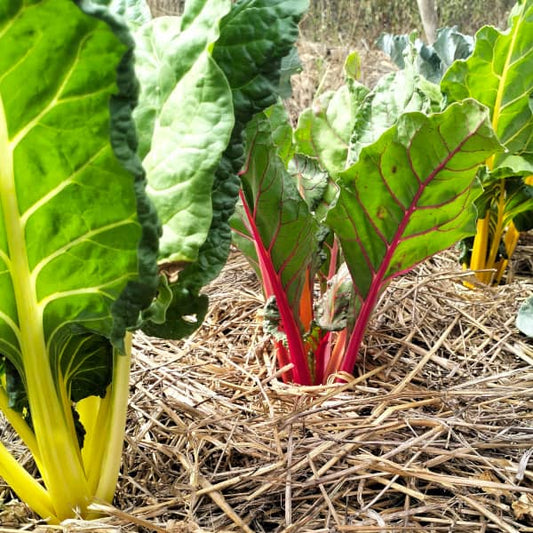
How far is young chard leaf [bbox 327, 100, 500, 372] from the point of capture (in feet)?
3.24

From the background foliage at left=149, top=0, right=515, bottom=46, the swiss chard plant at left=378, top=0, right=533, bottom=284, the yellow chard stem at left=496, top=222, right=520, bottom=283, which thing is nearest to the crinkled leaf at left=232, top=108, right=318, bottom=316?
the swiss chard plant at left=378, top=0, right=533, bottom=284

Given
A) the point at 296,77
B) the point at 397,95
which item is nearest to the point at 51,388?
the point at 397,95

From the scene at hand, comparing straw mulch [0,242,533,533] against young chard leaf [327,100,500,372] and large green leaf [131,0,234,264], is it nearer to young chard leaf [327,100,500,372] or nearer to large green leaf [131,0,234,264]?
young chard leaf [327,100,500,372]

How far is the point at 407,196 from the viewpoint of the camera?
1091 mm

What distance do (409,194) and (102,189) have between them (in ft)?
1.91

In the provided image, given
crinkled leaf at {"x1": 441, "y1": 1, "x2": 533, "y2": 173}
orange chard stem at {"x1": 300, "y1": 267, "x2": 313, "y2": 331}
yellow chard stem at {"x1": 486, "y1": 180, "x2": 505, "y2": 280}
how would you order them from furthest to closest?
yellow chard stem at {"x1": 486, "y1": 180, "x2": 505, "y2": 280}, crinkled leaf at {"x1": 441, "y1": 1, "x2": 533, "y2": 173}, orange chard stem at {"x1": 300, "y1": 267, "x2": 313, "y2": 331}

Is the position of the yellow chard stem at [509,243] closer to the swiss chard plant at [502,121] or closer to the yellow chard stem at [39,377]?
the swiss chard plant at [502,121]

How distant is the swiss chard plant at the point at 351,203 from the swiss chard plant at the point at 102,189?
23cm

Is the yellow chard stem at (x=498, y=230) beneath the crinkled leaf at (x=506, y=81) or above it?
beneath

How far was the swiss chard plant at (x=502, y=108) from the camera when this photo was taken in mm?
1541

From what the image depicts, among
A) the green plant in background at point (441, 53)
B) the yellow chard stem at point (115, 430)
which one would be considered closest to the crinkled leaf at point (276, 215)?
the yellow chard stem at point (115, 430)

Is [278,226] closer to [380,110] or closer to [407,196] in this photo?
[407,196]

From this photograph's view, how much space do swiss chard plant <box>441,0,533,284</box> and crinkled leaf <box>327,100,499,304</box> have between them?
384 mm

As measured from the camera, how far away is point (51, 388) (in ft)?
2.75
